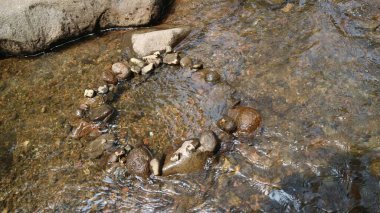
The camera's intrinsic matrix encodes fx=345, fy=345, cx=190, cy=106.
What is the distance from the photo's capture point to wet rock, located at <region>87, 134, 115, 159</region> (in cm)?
446

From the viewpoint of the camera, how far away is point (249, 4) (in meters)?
6.05

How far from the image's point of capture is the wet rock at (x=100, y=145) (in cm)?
446

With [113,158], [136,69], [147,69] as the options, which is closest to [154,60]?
[147,69]

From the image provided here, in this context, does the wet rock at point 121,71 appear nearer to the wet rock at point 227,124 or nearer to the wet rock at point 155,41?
the wet rock at point 155,41

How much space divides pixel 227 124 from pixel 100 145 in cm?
168

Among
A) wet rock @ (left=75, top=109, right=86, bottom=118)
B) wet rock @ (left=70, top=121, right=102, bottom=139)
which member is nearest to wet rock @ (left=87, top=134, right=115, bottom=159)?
wet rock @ (left=70, top=121, right=102, bottom=139)

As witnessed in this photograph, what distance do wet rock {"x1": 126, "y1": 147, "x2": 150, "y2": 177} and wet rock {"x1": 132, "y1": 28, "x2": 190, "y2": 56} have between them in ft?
6.21

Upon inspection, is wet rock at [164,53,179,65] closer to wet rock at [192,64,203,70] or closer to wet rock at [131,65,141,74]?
wet rock at [192,64,203,70]

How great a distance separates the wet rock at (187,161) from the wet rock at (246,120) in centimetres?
56

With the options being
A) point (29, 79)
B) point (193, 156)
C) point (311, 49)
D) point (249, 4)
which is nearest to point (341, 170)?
point (193, 156)

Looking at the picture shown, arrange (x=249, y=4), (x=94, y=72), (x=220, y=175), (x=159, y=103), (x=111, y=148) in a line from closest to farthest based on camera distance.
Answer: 1. (x=220, y=175)
2. (x=111, y=148)
3. (x=159, y=103)
4. (x=94, y=72)
5. (x=249, y=4)

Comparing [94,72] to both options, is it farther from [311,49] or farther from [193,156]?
[311,49]

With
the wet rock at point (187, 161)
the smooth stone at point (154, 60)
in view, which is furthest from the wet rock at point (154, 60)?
the wet rock at point (187, 161)

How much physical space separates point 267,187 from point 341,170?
0.84 metres
